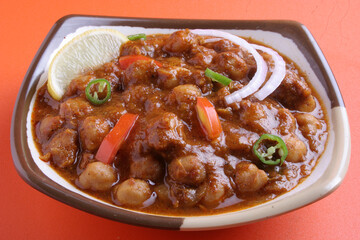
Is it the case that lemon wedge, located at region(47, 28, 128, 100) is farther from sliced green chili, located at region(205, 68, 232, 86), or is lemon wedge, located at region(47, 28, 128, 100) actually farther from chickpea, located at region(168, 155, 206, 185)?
chickpea, located at region(168, 155, 206, 185)

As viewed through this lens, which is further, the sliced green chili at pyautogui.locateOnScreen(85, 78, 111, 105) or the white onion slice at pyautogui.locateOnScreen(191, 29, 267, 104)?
the sliced green chili at pyautogui.locateOnScreen(85, 78, 111, 105)

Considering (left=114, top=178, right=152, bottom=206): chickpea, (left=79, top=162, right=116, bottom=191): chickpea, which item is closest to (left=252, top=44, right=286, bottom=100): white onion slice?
(left=114, top=178, right=152, bottom=206): chickpea

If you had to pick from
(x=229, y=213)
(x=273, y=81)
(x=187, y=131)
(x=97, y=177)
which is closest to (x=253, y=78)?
(x=273, y=81)

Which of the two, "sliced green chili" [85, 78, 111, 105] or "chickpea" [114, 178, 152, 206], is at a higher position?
"sliced green chili" [85, 78, 111, 105]

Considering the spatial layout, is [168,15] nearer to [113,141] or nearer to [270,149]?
[113,141]

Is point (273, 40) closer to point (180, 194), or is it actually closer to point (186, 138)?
point (186, 138)

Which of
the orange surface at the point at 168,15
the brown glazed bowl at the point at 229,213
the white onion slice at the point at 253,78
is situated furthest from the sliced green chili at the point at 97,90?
the white onion slice at the point at 253,78
